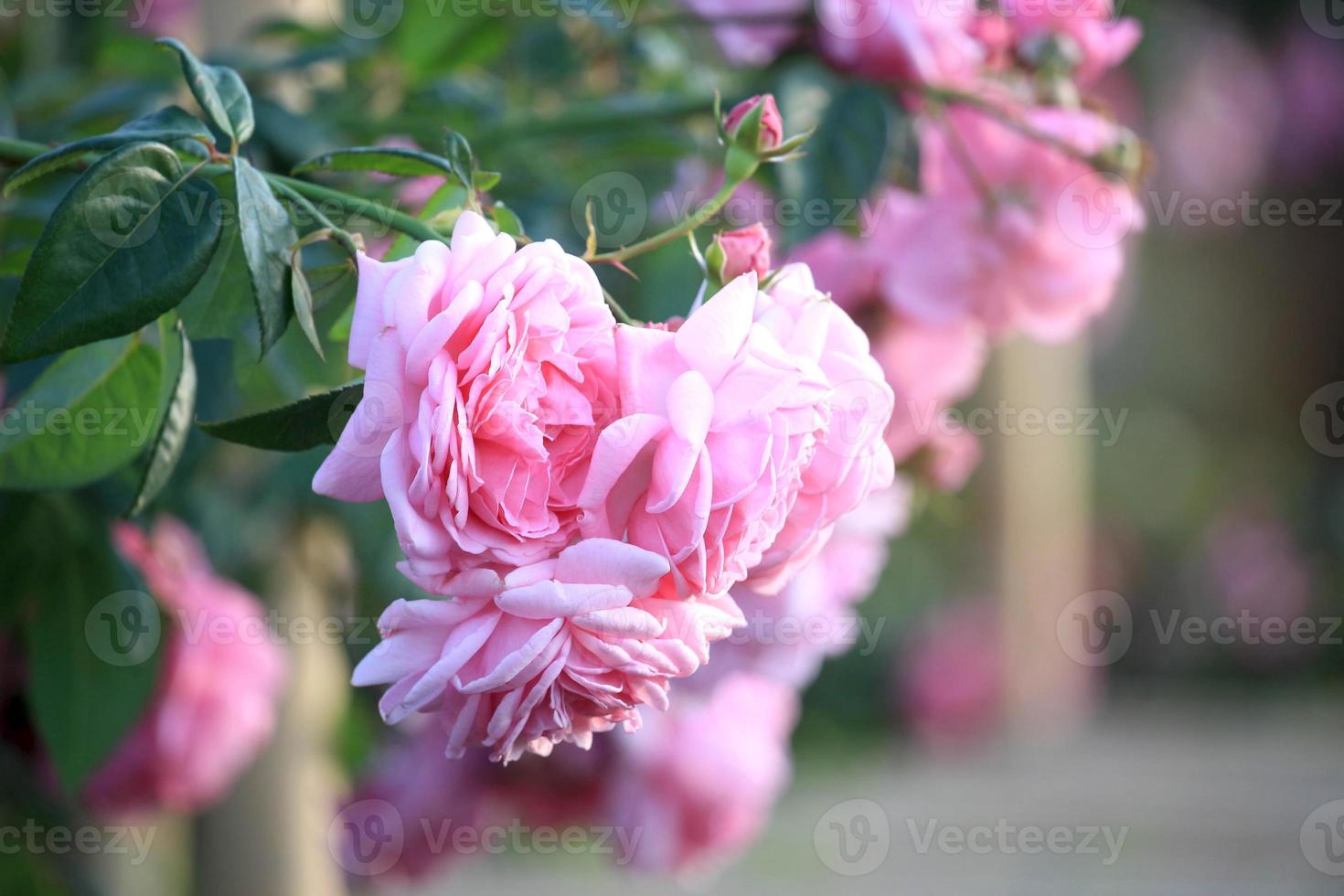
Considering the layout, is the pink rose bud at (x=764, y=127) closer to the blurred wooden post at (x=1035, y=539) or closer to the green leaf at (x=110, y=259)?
the green leaf at (x=110, y=259)

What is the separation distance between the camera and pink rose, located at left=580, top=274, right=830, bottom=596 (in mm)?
320

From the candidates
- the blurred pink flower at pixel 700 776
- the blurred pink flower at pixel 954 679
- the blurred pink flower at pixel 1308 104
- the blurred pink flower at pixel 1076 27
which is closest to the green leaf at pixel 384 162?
the blurred pink flower at pixel 1076 27

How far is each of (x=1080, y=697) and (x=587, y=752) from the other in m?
2.22

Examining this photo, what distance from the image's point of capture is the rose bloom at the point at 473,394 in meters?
0.31

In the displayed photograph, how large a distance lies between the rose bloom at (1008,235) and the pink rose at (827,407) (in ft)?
0.89

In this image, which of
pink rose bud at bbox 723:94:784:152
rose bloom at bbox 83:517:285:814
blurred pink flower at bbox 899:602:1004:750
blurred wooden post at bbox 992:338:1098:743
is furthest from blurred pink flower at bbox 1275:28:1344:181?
pink rose bud at bbox 723:94:784:152

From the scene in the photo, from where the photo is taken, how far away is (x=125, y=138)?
358 mm

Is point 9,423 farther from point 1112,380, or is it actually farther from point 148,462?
point 1112,380

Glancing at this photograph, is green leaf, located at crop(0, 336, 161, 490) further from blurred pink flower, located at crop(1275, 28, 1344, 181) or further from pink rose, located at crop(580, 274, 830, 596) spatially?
blurred pink flower, located at crop(1275, 28, 1344, 181)

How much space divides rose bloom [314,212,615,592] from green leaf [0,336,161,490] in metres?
0.15

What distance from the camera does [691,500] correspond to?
323mm

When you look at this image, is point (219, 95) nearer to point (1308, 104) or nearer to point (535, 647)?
point (535, 647)

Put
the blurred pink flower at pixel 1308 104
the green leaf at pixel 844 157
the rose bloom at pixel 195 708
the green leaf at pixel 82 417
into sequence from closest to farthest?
the green leaf at pixel 82 417 < the green leaf at pixel 844 157 < the rose bloom at pixel 195 708 < the blurred pink flower at pixel 1308 104

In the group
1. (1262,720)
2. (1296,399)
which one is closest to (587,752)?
(1262,720)
